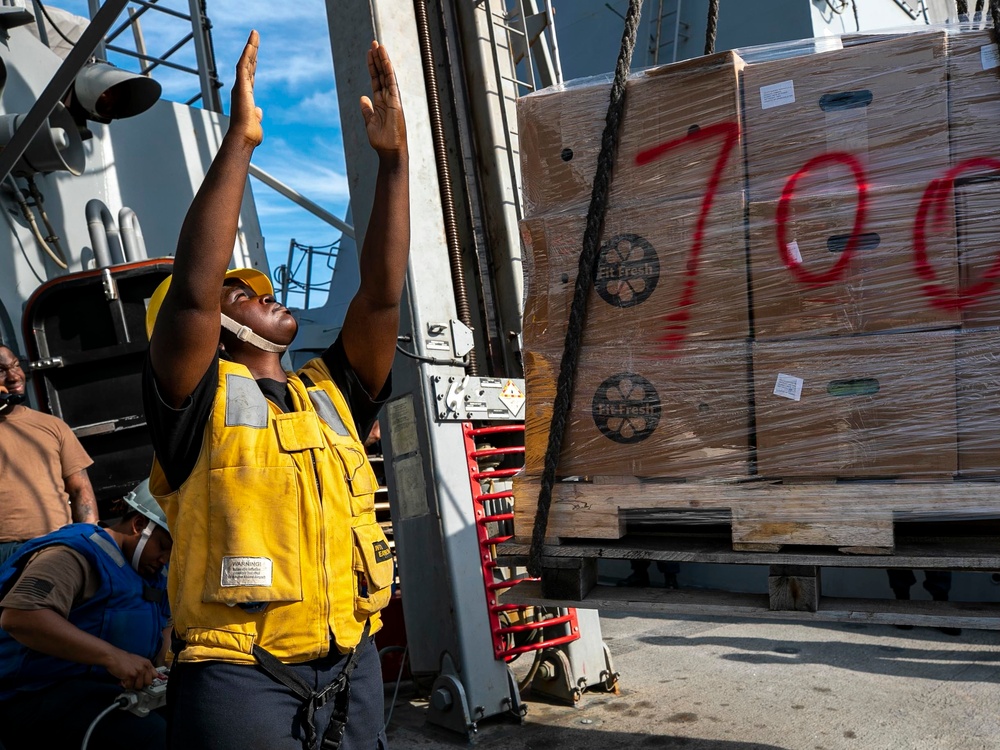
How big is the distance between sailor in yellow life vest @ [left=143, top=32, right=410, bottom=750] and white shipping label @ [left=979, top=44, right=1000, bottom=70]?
199 cm

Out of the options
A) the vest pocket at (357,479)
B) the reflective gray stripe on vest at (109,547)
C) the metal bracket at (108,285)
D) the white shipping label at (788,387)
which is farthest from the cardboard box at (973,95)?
the metal bracket at (108,285)

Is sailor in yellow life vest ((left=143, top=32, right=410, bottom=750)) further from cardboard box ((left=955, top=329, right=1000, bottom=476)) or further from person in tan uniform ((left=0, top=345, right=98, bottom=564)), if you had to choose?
person in tan uniform ((left=0, top=345, right=98, bottom=564))

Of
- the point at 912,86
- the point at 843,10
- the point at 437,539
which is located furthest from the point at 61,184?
the point at 843,10

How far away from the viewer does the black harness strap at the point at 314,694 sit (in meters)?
2.02

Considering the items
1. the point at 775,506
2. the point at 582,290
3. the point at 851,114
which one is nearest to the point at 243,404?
the point at 582,290

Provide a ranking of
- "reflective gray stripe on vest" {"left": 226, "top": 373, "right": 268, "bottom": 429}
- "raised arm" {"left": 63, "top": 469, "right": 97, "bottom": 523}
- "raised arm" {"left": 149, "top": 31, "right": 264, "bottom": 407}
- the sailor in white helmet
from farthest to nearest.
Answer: "raised arm" {"left": 63, "top": 469, "right": 97, "bottom": 523}, the sailor in white helmet, "reflective gray stripe on vest" {"left": 226, "top": 373, "right": 268, "bottom": 429}, "raised arm" {"left": 149, "top": 31, "right": 264, "bottom": 407}

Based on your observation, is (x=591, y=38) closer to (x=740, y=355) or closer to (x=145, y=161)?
(x=145, y=161)

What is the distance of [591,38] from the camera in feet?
34.0

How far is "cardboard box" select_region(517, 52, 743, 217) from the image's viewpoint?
2740 millimetres

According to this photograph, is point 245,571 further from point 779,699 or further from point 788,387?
point 779,699

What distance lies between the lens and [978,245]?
254 cm

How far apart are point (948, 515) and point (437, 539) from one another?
282 centimetres

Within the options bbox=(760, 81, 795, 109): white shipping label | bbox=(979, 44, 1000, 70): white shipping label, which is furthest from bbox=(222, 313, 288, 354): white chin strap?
bbox=(979, 44, 1000, 70): white shipping label

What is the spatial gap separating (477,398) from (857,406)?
2666 mm
